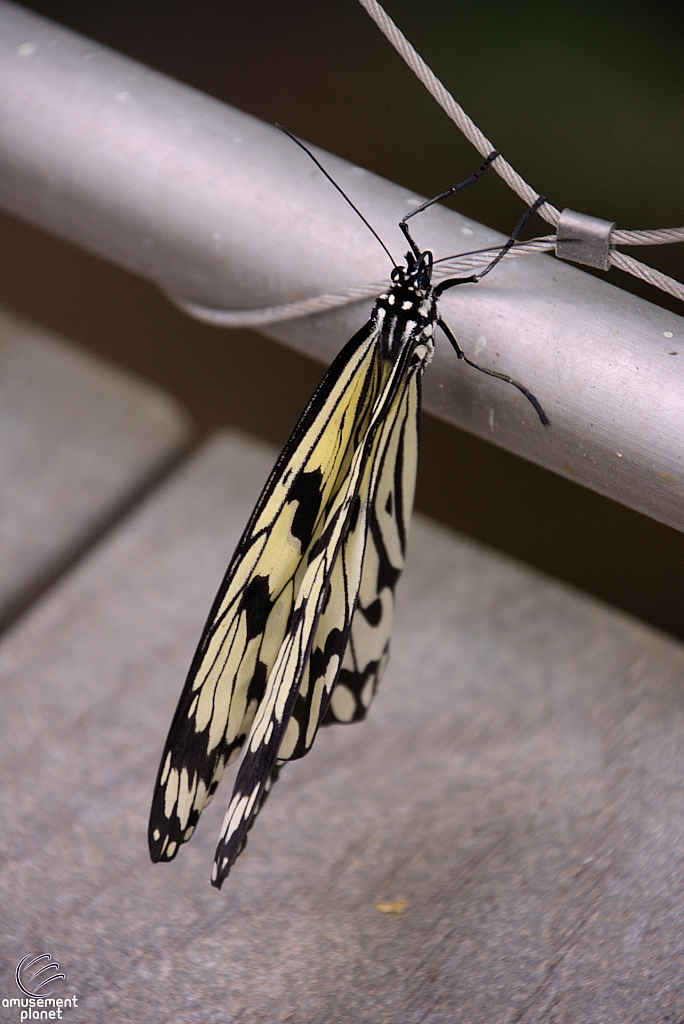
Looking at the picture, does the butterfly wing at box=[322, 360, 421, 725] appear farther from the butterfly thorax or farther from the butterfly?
the butterfly thorax

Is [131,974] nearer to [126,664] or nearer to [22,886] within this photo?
[22,886]

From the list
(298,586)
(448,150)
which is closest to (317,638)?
(298,586)

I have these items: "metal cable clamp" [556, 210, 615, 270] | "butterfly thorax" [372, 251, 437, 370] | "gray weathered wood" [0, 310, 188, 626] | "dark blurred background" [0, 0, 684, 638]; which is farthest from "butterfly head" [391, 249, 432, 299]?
"gray weathered wood" [0, 310, 188, 626]

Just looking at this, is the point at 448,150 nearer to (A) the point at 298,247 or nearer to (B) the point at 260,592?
(A) the point at 298,247

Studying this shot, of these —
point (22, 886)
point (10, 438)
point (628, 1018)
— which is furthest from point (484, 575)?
point (10, 438)

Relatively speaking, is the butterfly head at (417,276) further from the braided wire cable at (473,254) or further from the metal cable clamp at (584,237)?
the metal cable clamp at (584,237)
